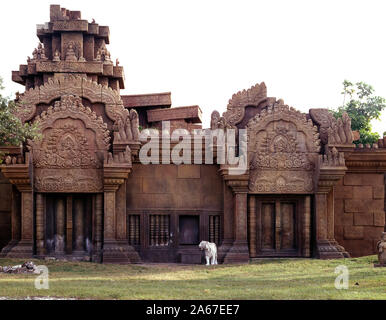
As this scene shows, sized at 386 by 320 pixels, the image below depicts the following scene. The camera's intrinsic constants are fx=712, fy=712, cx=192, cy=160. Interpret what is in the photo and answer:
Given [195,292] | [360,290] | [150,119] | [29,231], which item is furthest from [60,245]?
[360,290]

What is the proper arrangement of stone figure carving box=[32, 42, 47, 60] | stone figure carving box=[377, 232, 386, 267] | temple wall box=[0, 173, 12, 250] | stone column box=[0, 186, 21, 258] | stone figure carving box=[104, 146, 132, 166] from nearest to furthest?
stone figure carving box=[377, 232, 386, 267], stone figure carving box=[104, 146, 132, 166], stone column box=[0, 186, 21, 258], temple wall box=[0, 173, 12, 250], stone figure carving box=[32, 42, 47, 60]

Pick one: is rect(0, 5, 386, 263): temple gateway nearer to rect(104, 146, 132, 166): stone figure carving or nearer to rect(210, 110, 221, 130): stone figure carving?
rect(104, 146, 132, 166): stone figure carving

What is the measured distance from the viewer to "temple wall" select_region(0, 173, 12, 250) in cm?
2248

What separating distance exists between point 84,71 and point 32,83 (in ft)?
7.30

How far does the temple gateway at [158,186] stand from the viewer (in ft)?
69.6

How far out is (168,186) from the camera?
22.0 meters

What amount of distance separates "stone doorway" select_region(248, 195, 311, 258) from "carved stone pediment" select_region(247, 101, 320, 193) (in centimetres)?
51

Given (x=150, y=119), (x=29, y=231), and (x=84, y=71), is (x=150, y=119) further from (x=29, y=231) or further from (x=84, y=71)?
(x=29, y=231)

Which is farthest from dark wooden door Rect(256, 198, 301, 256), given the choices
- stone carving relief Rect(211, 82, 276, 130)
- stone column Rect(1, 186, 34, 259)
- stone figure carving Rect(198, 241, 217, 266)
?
stone column Rect(1, 186, 34, 259)

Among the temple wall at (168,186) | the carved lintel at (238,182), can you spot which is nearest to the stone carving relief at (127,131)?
the temple wall at (168,186)

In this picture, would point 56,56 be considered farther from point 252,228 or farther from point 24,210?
point 252,228

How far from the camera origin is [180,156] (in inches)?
854

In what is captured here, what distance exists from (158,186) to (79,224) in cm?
268

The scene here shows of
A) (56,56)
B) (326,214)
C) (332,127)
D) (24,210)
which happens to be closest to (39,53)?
(56,56)
